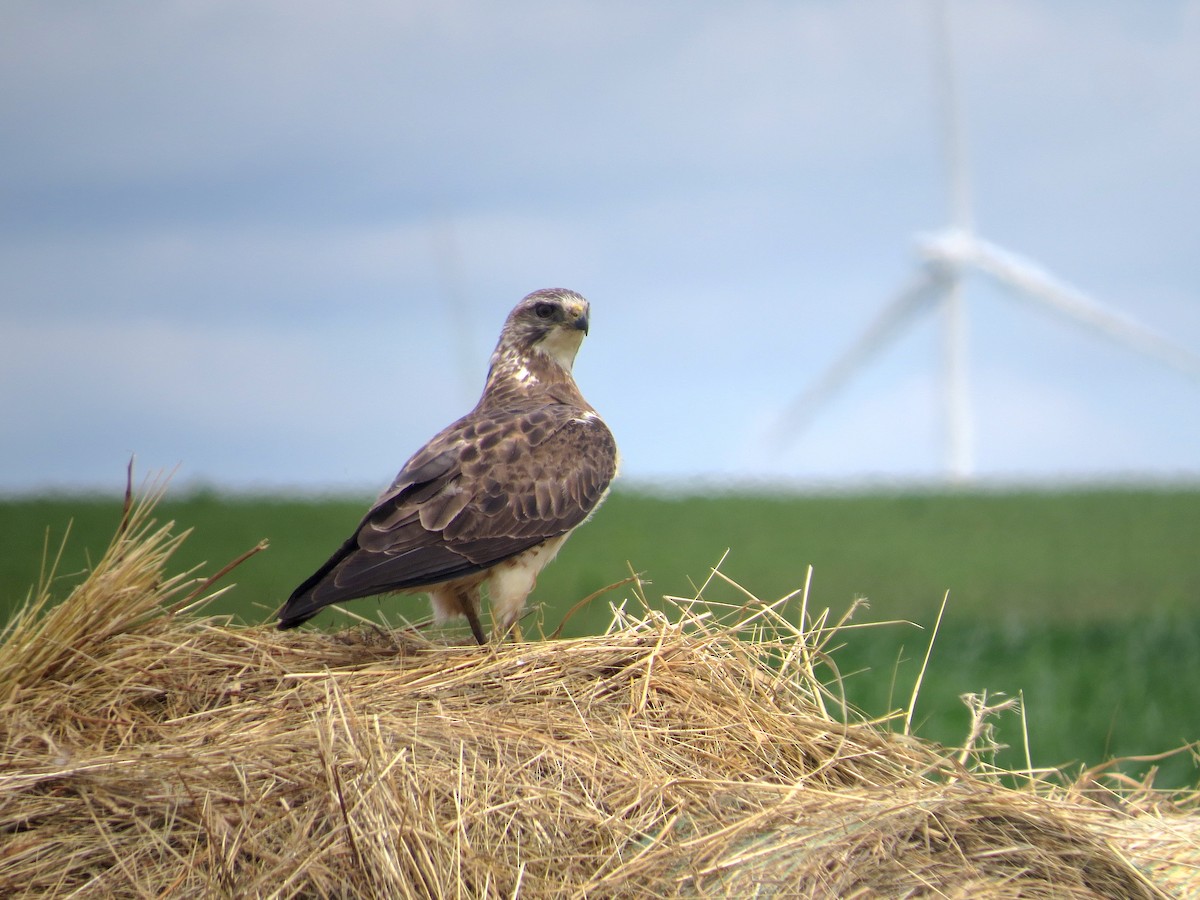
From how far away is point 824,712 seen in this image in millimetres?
5777

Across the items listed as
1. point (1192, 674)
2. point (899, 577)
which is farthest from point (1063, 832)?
point (899, 577)

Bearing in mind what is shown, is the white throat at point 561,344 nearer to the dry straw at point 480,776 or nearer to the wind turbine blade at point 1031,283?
the dry straw at point 480,776

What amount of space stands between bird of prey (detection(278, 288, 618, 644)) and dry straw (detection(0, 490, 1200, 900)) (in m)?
0.39

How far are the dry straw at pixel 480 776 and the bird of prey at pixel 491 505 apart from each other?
39 centimetres

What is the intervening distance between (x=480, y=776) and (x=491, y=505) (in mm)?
2257

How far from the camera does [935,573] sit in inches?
1045

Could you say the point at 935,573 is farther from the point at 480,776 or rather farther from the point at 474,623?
the point at 480,776

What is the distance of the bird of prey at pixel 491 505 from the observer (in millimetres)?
6672

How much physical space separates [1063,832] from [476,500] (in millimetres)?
3203

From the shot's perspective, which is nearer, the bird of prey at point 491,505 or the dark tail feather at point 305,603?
the dark tail feather at point 305,603

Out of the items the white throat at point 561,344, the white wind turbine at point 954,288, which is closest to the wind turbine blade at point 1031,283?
the white wind turbine at point 954,288

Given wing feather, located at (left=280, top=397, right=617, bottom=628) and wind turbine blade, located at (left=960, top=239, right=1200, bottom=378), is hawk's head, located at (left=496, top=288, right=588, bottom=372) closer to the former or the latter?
wing feather, located at (left=280, top=397, right=617, bottom=628)

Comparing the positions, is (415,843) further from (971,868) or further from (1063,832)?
(1063,832)

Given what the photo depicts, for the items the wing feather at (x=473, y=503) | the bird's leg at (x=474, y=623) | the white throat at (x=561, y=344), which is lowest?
the bird's leg at (x=474, y=623)
